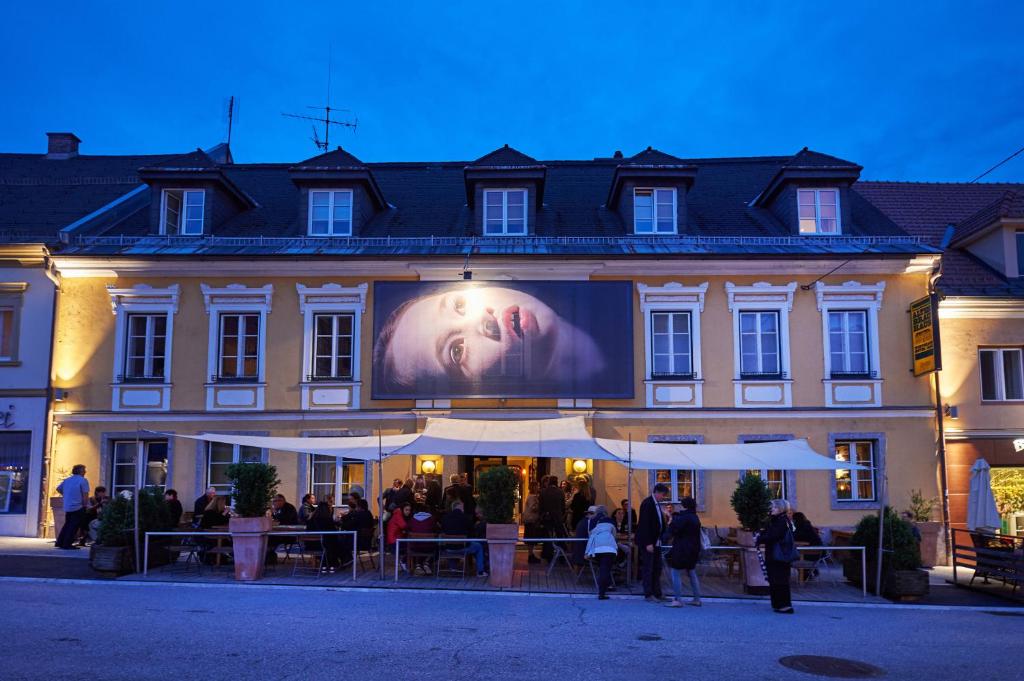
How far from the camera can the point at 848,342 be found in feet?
61.8

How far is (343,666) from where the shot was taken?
24.6 ft

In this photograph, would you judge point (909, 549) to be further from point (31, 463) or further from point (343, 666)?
point (31, 463)

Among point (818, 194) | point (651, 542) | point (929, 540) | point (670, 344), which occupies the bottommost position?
point (929, 540)

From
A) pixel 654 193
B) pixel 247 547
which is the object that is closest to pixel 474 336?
pixel 654 193

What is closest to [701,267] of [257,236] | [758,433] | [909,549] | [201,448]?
[758,433]

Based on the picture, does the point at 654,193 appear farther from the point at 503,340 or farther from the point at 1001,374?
the point at 1001,374

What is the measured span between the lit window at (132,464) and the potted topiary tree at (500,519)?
29.7 ft

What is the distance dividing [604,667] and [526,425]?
25.4 feet

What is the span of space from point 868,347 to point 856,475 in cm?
281

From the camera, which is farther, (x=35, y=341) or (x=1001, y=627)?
(x=35, y=341)

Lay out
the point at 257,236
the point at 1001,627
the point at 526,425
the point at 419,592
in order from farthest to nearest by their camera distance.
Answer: the point at 257,236, the point at 526,425, the point at 419,592, the point at 1001,627

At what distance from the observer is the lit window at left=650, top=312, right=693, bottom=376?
1880 centimetres

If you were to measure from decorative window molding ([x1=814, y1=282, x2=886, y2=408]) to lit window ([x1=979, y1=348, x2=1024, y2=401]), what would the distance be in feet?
9.06

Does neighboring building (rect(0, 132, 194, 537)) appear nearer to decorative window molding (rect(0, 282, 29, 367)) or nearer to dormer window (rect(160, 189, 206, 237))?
decorative window molding (rect(0, 282, 29, 367))
